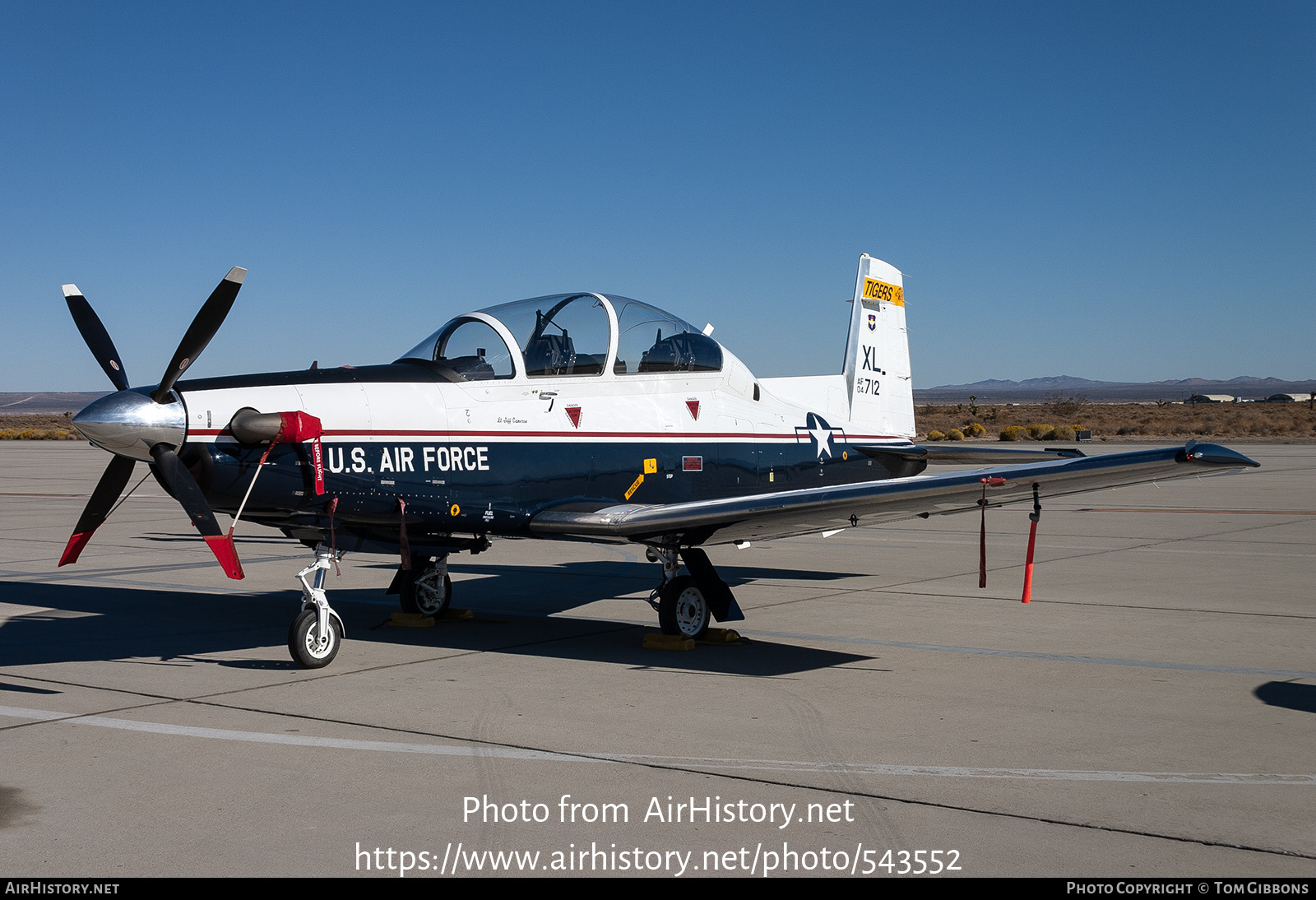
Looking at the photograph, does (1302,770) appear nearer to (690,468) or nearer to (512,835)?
(512,835)

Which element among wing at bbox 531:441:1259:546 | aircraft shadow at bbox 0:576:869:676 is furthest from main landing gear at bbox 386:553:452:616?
wing at bbox 531:441:1259:546

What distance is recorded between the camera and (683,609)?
8531 millimetres

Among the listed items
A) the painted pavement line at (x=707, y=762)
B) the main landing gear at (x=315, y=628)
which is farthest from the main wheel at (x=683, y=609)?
the painted pavement line at (x=707, y=762)

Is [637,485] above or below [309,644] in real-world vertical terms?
above

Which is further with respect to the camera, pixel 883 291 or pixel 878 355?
pixel 883 291

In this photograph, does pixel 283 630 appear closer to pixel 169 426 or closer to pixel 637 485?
pixel 169 426

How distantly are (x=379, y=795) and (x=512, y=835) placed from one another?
2.66 feet

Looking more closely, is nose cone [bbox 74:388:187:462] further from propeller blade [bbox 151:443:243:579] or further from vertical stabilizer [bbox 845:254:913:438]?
vertical stabilizer [bbox 845:254:913:438]

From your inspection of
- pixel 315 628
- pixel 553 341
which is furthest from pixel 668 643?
pixel 315 628

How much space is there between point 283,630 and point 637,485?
318 centimetres

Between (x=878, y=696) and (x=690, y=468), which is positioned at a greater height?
(x=690, y=468)

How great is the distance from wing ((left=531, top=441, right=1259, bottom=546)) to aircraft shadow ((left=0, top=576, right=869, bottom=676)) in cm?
91

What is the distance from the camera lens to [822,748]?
18.2 feet
